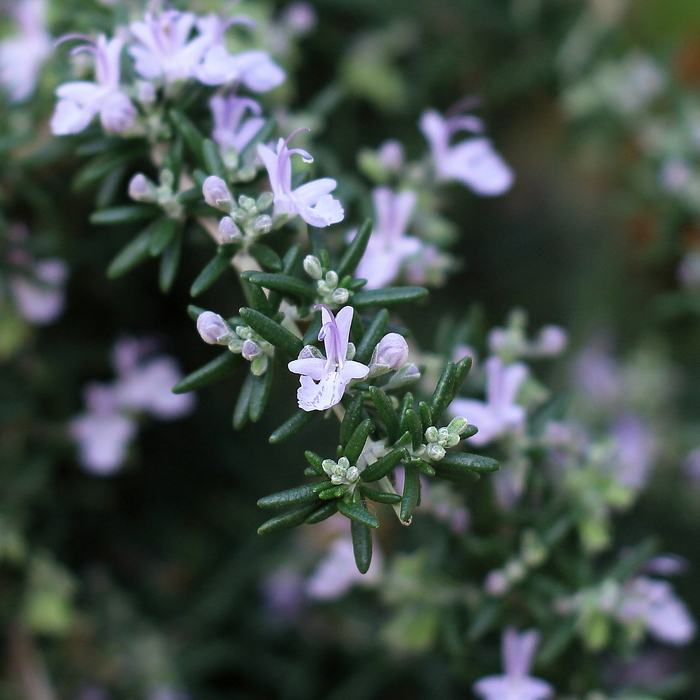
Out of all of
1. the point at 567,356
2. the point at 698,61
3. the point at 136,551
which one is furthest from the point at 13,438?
the point at 698,61

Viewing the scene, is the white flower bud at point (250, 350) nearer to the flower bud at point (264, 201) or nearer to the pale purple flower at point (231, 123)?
the flower bud at point (264, 201)

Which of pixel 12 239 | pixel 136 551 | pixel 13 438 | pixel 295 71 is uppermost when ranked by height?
pixel 295 71

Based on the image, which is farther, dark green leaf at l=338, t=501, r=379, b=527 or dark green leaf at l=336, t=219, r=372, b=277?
dark green leaf at l=336, t=219, r=372, b=277

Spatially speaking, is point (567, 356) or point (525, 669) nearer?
point (525, 669)

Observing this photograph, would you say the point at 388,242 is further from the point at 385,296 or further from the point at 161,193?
the point at 161,193

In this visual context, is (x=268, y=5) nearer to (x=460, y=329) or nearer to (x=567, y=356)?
(x=460, y=329)

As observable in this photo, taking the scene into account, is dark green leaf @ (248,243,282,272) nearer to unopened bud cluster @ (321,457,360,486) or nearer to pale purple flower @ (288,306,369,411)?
pale purple flower @ (288,306,369,411)

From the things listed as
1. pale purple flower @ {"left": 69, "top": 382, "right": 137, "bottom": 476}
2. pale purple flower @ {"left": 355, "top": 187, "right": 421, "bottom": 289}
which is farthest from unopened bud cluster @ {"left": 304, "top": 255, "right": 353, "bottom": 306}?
pale purple flower @ {"left": 69, "top": 382, "right": 137, "bottom": 476}
